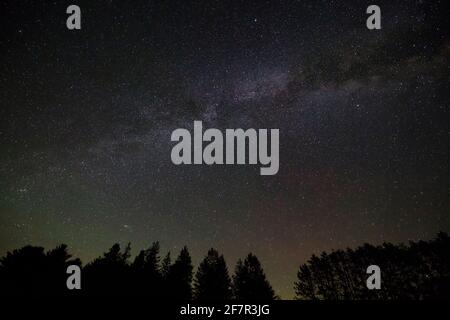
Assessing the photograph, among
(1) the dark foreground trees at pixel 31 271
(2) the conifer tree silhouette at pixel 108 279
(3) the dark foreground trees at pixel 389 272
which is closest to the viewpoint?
(1) the dark foreground trees at pixel 31 271

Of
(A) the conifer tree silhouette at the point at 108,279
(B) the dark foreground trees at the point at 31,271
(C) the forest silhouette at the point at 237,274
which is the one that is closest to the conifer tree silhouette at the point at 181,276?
(C) the forest silhouette at the point at 237,274

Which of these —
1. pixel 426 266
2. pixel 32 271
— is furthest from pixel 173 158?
pixel 426 266

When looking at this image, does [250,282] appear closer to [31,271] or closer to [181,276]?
[181,276]

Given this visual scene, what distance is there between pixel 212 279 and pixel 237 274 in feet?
12.9

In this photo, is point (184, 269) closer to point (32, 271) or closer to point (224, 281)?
point (224, 281)

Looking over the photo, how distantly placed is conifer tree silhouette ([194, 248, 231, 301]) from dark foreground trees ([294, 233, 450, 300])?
8.48 meters

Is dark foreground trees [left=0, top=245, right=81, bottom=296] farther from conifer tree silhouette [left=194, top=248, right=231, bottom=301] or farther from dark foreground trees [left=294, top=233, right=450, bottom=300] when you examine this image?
dark foreground trees [left=294, top=233, right=450, bottom=300]

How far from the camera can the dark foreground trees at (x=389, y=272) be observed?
78.0ft

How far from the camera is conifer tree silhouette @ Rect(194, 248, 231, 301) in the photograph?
26969 millimetres

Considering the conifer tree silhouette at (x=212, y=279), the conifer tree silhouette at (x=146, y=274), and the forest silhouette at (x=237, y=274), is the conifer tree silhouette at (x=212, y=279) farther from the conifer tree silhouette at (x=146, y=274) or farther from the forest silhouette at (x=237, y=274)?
the conifer tree silhouette at (x=146, y=274)

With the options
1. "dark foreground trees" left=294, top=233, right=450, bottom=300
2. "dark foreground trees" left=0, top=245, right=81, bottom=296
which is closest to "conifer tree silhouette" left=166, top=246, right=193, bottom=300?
"dark foreground trees" left=0, top=245, right=81, bottom=296
